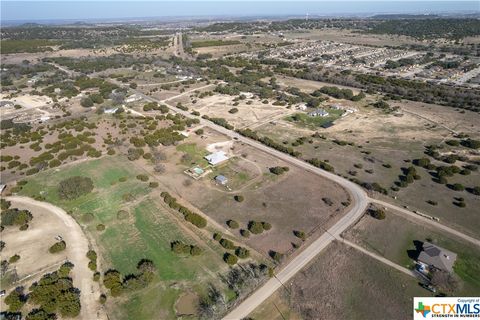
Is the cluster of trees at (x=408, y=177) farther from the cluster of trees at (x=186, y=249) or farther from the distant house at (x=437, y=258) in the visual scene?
the cluster of trees at (x=186, y=249)

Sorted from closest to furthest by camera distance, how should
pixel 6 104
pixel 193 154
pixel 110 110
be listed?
1. pixel 193 154
2. pixel 110 110
3. pixel 6 104

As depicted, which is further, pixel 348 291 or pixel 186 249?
pixel 186 249

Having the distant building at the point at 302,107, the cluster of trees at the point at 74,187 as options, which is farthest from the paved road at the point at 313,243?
the cluster of trees at the point at 74,187

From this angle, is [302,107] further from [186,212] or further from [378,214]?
[186,212]

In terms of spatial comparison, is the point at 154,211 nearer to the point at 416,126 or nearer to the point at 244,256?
the point at 244,256

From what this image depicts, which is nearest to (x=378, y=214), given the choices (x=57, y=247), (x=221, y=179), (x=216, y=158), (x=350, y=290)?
(x=350, y=290)

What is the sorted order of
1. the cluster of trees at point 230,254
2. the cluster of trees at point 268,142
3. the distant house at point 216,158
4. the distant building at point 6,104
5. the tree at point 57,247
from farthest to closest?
the distant building at point 6,104 < the cluster of trees at point 268,142 < the distant house at point 216,158 < the tree at point 57,247 < the cluster of trees at point 230,254

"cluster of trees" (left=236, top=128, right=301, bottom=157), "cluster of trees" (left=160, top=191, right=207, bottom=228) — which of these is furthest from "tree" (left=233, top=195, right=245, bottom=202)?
"cluster of trees" (left=236, top=128, right=301, bottom=157)
